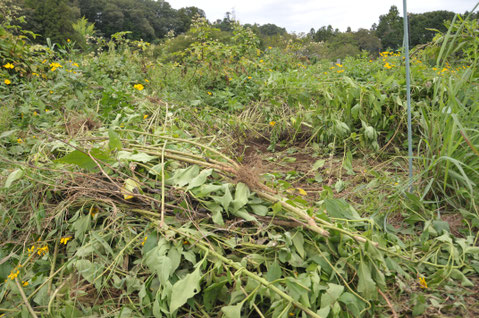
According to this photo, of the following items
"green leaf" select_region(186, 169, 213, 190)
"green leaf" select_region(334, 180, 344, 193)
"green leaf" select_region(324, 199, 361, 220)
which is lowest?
"green leaf" select_region(334, 180, 344, 193)

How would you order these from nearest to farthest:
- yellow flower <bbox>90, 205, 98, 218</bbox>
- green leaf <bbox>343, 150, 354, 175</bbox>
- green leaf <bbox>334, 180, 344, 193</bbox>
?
yellow flower <bbox>90, 205, 98, 218</bbox> < green leaf <bbox>334, 180, 344, 193</bbox> < green leaf <bbox>343, 150, 354, 175</bbox>

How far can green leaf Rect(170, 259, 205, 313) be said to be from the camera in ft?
3.82

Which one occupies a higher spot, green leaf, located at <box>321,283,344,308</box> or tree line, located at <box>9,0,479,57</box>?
tree line, located at <box>9,0,479,57</box>

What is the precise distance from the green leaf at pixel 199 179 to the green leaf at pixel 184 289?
421 mm

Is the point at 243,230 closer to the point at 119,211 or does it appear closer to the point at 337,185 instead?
the point at 119,211

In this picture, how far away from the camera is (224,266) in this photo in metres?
1.30

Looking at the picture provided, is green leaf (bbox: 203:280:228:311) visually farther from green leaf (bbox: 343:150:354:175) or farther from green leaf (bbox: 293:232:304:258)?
green leaf (bbox: 343:150:354:175)

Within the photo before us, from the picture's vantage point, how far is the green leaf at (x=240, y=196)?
4.86ft

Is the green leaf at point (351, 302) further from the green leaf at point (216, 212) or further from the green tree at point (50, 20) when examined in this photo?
the green tree at point (50, 20)

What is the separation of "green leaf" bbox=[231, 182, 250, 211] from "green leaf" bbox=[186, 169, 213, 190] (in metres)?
0.16

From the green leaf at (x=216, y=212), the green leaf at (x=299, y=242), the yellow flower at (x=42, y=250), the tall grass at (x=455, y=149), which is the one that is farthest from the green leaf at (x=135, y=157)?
the tall grass at (x=455, y=149)

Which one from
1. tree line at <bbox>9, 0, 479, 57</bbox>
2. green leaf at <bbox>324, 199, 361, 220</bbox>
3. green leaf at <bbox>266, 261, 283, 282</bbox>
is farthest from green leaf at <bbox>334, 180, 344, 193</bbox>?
tree line at <bbox>9, 0, 479, 57</bbox>

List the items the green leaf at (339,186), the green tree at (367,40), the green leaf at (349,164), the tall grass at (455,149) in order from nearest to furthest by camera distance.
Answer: the tall grass at (455,149)
the green leaf at (339,186)
the green leaf at (349,164)
the green tree at (367,40)

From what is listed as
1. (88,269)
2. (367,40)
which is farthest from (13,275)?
(367,40)
